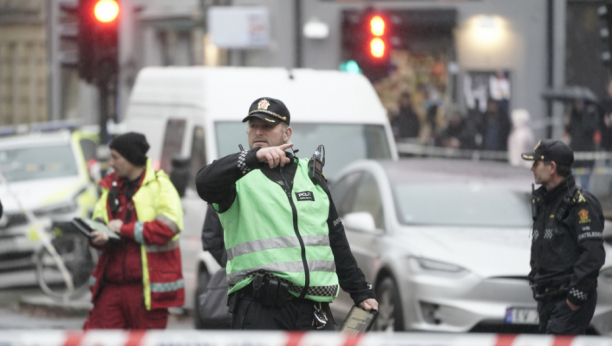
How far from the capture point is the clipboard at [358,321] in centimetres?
531

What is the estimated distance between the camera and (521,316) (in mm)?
8391

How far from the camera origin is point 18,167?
1482 centimetres

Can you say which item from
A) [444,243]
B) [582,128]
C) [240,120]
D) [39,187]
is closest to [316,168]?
[444,243]

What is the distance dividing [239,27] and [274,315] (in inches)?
712

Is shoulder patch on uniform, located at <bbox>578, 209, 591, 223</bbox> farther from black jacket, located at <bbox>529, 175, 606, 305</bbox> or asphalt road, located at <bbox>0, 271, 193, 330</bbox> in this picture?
asphalt road, located at <bbox>0, 271, 193, 330</bbox>

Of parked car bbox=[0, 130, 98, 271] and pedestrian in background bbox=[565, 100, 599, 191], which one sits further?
pedestrian in background bbox=[565, 100, 599, 191]

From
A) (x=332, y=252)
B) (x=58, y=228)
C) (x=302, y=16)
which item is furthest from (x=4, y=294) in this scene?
(x=302, y=16)

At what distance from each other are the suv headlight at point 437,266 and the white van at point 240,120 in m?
1.82

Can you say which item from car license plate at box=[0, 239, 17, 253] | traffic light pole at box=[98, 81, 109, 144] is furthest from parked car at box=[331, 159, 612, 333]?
car license plate at box=[0, 239, 17, 253]

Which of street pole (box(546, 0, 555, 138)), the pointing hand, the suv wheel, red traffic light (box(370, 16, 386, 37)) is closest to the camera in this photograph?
the pointing hand

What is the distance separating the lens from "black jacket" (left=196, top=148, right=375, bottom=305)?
4.98 metres

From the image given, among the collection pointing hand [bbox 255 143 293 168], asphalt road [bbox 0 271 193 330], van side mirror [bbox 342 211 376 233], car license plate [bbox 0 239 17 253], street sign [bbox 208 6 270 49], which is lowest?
asphalt road [bbox 0 271 193 330]

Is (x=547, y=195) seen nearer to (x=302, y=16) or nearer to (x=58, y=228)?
(x=58, y=228)

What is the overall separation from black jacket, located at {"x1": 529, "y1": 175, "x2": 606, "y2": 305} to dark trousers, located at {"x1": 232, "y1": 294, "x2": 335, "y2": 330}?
2.22 metres
